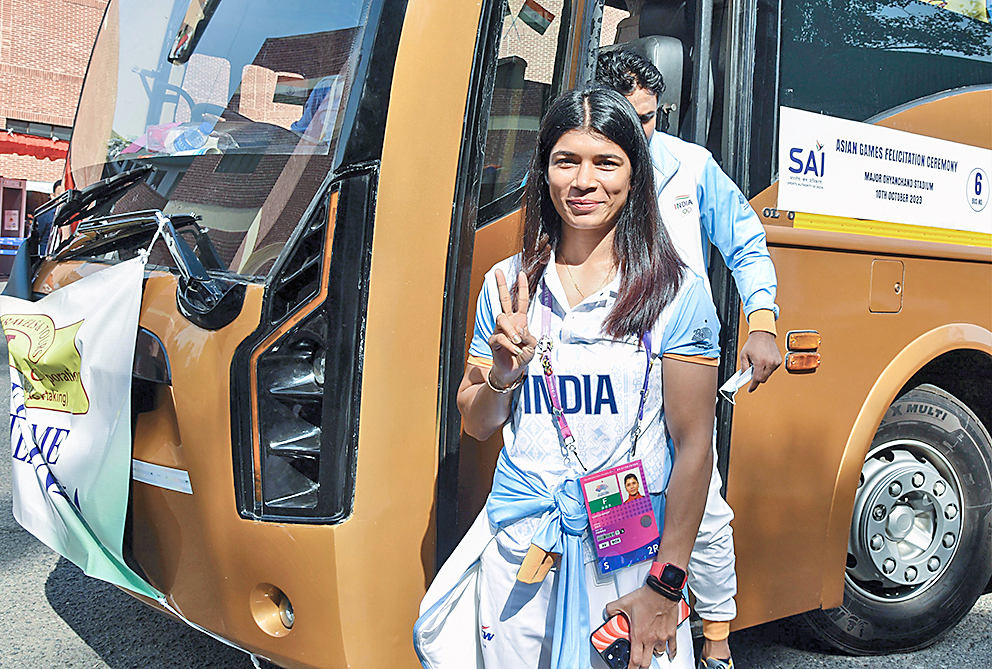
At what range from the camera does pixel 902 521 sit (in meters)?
3.40

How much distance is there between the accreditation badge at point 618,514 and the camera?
6.15 ft

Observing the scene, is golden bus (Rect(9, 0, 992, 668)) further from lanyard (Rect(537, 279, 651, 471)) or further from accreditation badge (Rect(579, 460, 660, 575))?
accreditation badge (Rect(579, 460, 660, 575))

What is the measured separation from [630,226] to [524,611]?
88cm

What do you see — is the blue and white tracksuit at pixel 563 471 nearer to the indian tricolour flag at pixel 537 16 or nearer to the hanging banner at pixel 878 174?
the indian tricolour flag at pixel 537 16

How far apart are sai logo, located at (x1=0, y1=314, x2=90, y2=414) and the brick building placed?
77.2 feet

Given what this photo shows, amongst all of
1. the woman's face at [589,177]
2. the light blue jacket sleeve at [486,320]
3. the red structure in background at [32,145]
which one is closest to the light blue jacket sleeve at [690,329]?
the woman's face at [589,177]

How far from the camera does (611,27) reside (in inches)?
121

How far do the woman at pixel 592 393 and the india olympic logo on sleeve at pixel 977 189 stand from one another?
1945 mm

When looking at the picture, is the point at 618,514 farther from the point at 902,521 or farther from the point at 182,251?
the point at 902,521

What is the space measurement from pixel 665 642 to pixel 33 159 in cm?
2722

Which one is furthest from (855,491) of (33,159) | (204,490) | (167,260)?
(33,159)

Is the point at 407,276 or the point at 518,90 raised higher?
the point at 518,90

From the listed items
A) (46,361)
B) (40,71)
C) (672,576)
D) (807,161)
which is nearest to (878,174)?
(807,161)

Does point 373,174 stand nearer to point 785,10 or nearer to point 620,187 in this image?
point 620,187
